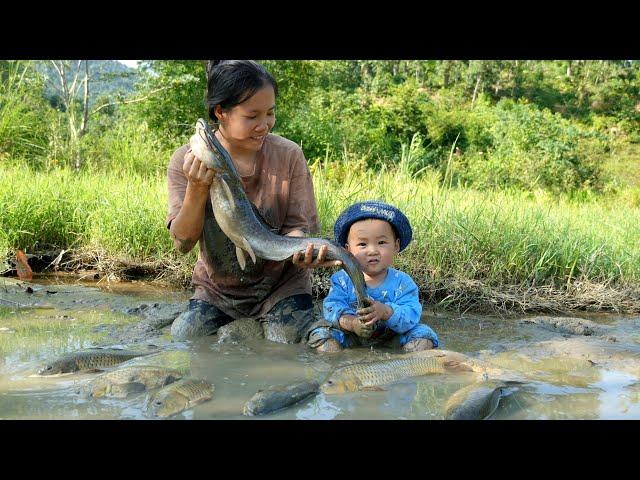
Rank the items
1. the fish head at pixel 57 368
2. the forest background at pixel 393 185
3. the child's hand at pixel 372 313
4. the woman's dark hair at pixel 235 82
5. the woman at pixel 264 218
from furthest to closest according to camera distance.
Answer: the forest background at pixel 393 185 → the woman at pixel 264 218 → the woman's dark hair at pixel 235 82 → the child's hand at pixel 372 313 → the fish head at pixel 57 368

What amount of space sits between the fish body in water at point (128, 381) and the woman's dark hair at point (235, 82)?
5.52ft

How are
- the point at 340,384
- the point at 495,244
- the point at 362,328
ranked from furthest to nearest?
1. the point at 495,244
2. the point at 362,328
3. the point at 340,384

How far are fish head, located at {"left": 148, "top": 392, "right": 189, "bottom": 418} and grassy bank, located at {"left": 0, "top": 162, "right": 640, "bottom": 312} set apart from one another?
3014mm

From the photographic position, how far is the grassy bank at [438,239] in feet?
19.4

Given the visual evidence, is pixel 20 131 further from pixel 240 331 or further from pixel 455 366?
pixel 455 366

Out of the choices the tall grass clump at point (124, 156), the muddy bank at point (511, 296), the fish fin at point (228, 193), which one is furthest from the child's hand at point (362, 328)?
the tall grass clump at point (124, 156)

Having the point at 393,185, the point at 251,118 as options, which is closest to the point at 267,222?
the point at 251,118

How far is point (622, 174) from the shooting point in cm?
2033

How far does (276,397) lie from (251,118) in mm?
1844

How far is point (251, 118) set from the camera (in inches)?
165

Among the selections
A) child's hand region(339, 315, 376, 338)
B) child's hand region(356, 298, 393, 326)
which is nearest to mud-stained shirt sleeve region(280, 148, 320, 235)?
child's hand region(339, 315, 376, 338)

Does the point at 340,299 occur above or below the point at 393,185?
below

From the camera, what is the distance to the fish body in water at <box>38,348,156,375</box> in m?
3.56

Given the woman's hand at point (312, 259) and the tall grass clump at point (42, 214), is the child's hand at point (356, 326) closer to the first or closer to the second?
the woman's hand at point (312, 259)
